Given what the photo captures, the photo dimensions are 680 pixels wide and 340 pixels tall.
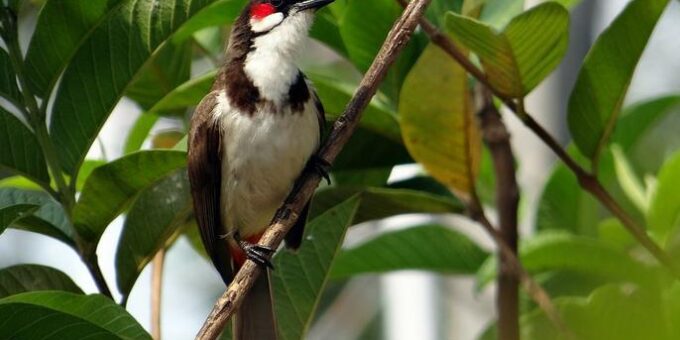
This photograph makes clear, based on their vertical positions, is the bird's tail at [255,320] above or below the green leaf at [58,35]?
below

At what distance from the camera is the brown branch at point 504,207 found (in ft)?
5.70

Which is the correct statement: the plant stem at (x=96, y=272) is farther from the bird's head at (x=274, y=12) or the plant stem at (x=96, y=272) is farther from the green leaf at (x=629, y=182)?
the green leaf at (x=629, y=182)

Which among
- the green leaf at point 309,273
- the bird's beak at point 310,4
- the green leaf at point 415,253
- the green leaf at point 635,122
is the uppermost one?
the bird's beak at point 310,4

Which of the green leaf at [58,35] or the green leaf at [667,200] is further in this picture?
the green leaf at [667,200]

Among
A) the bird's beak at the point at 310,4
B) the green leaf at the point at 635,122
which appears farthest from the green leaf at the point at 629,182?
the bird's beak at the point at 310,4

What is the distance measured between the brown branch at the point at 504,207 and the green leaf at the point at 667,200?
1.15 ft

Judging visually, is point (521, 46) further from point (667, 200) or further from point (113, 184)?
point (113, 184)

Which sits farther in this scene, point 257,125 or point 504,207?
point 257,125

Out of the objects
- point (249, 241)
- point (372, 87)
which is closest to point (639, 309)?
point (372, 87)

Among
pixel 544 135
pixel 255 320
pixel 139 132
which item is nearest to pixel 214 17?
pixel 139 132

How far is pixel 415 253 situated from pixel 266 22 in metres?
0.56

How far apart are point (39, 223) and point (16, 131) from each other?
5.5 inches

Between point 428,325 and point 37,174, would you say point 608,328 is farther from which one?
point 428,325

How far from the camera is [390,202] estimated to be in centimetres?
201
